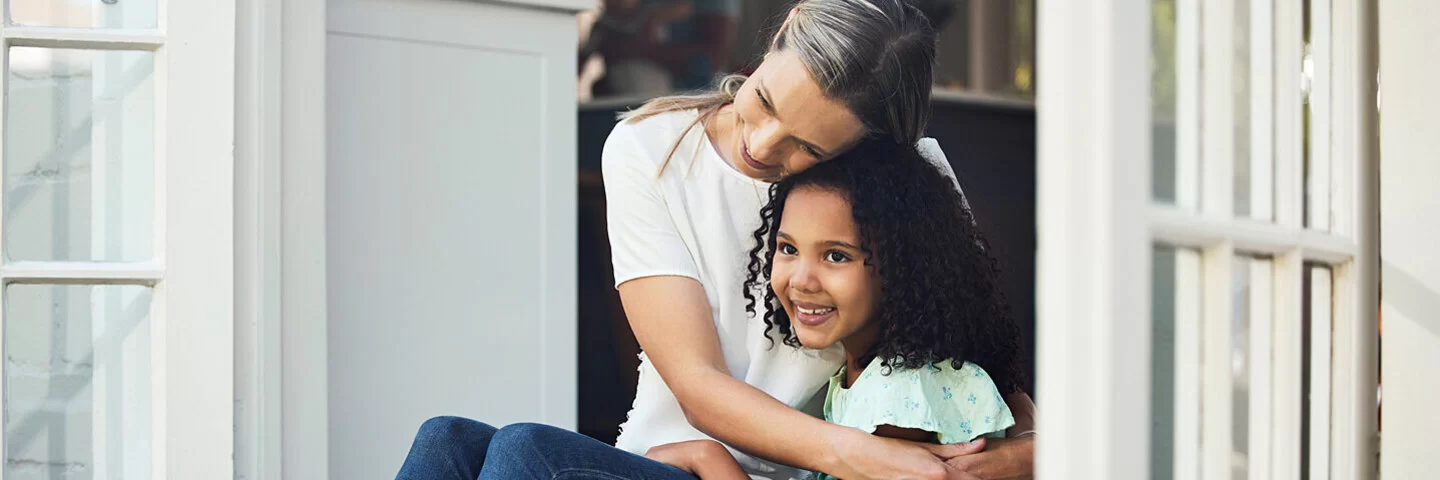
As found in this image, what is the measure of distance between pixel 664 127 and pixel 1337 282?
957mm

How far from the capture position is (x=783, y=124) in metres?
1.85

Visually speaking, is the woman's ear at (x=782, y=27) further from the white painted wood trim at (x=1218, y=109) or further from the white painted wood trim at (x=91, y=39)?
the white painted wood trim at (x=91, y=39)

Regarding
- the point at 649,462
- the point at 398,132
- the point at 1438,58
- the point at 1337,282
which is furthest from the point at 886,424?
the point at 398,132

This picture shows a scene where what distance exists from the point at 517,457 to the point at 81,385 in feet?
2.67

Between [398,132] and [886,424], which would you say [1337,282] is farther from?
[398,132]

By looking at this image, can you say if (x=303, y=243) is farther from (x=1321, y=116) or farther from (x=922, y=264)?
(x=1321, y=116)

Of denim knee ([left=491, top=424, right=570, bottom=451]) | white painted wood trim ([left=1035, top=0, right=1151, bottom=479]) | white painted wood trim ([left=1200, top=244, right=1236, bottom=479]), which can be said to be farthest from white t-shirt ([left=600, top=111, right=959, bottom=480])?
white painted wood trim ([left=1035, top=0, right=1151, bottom=479])

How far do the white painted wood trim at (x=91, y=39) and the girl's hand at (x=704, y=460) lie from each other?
956 mm

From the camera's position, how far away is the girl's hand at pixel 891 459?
1.63 m

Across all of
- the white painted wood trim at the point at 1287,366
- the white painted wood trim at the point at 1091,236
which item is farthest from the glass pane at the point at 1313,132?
the white painted wood trim at the point at 1091,236

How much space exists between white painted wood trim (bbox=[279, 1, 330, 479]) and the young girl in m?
0.73

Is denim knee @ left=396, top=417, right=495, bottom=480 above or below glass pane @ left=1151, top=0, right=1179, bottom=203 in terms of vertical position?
below

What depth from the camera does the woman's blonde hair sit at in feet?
5.88

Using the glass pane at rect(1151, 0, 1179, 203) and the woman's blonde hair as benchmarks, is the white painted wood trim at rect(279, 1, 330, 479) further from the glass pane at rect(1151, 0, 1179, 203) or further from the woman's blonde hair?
the glass pane at rect(1151, 0, 1179, 203)
